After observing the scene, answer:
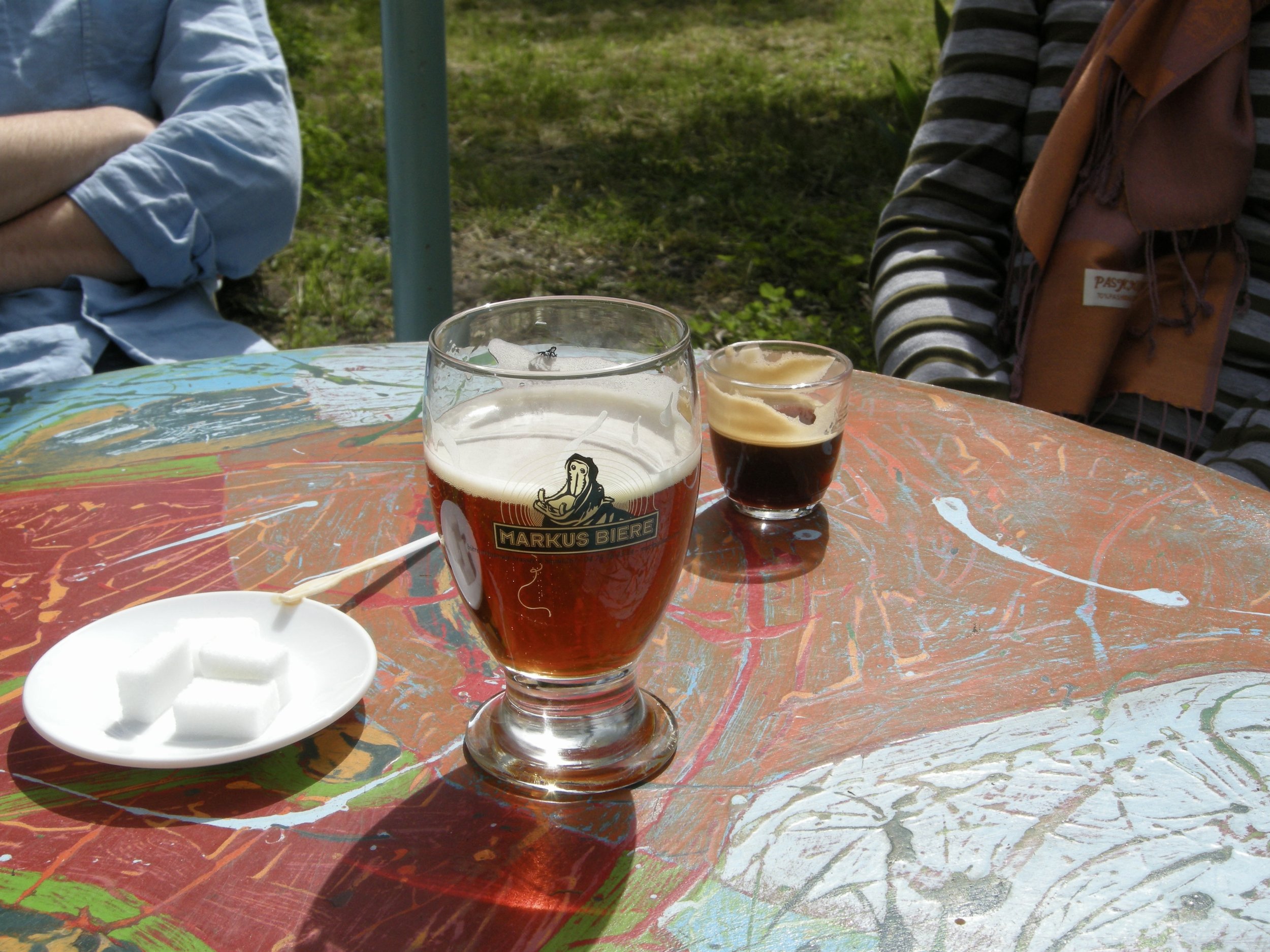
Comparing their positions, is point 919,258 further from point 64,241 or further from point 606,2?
point 606,2

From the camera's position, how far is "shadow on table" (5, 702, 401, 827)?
28.9 inches

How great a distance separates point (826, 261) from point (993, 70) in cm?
245

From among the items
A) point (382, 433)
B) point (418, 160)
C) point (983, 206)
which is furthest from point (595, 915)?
point (418, 160)

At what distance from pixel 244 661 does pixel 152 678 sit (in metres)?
0.06

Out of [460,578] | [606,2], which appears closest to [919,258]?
[460,578]

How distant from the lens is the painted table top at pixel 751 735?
0.66 m

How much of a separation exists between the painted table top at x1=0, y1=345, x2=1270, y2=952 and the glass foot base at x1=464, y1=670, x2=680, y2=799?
18 millimetres

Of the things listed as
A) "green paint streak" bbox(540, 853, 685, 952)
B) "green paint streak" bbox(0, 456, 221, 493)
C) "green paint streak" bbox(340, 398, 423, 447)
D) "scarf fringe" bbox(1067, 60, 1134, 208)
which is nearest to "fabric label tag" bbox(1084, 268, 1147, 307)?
"scarf fringe" bbox(1067, 60, 1134, 208)

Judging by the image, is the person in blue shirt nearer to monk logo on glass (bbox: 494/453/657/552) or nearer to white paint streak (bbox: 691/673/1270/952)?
monk logo on glass (bbox: 494/453/657/552)

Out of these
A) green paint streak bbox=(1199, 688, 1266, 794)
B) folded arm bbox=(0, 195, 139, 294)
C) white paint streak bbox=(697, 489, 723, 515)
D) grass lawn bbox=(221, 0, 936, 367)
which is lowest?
grass lawn bbox=(221, 0, 936, 367)

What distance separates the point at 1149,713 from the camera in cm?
84

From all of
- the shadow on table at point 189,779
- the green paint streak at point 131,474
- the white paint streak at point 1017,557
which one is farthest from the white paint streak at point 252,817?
the white paint streak at point 1017,557

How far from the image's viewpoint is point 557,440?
2.31 feet

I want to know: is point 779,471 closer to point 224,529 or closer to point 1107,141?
point 224,529
